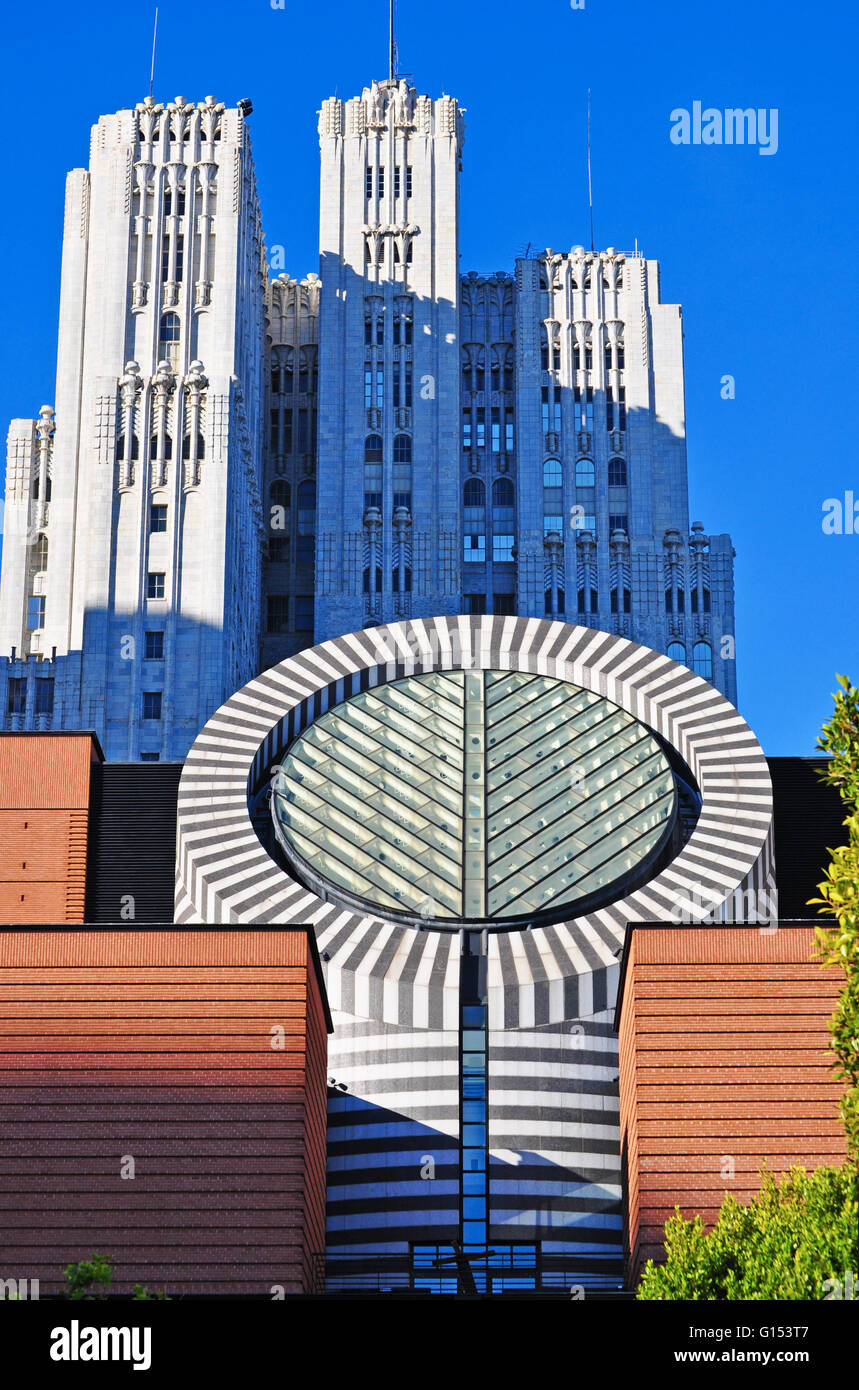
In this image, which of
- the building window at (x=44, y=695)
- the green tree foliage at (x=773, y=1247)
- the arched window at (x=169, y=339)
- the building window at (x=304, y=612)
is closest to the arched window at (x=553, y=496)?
the building window at (x=304, y=612)

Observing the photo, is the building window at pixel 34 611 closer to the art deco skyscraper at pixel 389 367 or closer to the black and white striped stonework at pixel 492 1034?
the art deco skyscraper at pixel 389 367

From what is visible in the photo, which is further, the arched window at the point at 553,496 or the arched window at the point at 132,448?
the arched window at the point at 553,496

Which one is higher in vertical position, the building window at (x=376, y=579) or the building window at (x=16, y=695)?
the building window at (x=376, y=579)

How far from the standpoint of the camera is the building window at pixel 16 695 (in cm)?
11969

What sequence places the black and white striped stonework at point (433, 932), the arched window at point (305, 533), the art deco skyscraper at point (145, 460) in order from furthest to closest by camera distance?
the arched window at point (305, 533), the art deco skyscraper at point (145, 460), the black and white striped stonework at point (433, 932)

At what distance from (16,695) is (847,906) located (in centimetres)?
9209

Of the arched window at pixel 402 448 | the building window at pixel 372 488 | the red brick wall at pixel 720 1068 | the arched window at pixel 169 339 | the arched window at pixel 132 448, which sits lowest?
the red brick wall at pixel 720 1068

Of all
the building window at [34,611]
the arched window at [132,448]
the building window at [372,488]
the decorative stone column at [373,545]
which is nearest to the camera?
the arched window at [132,448]

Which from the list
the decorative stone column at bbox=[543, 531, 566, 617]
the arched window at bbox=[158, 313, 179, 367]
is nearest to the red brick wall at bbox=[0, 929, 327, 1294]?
the arched window at bbox=[158, 313, 179, 367]

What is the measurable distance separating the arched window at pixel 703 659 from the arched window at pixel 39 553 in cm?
3864

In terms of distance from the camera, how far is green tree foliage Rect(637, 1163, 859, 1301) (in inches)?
1303
